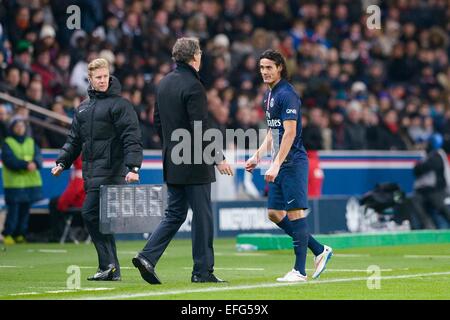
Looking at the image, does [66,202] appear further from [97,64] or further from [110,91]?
[97,64]

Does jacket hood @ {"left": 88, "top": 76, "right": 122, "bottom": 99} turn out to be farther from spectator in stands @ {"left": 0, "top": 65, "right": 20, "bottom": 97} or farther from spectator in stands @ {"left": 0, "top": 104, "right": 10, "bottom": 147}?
spectator in stands @ {"left": 0, "top": 65, "right": 20, "bottom": 97}

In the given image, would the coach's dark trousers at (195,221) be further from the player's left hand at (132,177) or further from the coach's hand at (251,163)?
the coach's hand at (251,163)

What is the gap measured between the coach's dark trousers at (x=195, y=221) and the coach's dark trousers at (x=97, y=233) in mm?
990

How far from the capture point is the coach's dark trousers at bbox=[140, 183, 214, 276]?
1243cm

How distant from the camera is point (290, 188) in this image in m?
12.8

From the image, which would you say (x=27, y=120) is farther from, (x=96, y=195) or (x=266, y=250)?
(x=96, y=195)

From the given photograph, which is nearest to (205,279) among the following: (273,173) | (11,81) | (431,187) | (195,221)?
(195,221)

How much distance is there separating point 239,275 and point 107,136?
Result: 7.26 feet

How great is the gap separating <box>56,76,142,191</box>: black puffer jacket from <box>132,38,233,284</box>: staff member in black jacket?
0.67 meters

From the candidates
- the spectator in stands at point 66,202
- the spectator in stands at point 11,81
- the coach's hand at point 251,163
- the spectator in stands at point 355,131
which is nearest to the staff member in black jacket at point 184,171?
the coach's hand at point 251,163

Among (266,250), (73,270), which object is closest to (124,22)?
(266,250)

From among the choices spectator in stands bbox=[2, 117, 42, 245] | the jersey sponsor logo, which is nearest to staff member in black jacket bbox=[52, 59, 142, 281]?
the jersey sponsor logo

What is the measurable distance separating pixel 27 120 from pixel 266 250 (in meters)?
5.21

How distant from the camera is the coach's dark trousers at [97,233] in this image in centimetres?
1327
